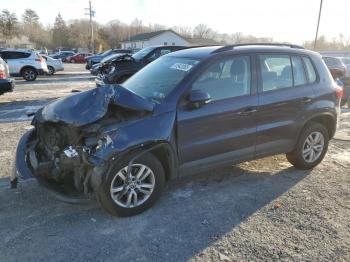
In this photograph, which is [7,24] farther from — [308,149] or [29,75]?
[308,149]

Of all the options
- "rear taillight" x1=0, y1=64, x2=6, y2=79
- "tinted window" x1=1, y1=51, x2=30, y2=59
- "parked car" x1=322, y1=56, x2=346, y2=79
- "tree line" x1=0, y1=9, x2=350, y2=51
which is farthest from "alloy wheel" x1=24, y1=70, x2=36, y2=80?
"tree line" x1=0, y1=9, x2=350, y2=51

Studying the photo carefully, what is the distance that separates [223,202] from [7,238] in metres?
2.34

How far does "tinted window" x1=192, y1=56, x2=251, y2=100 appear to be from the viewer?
4.29 metres

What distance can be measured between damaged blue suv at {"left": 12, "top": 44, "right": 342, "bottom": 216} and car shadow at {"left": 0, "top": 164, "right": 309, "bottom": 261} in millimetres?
274

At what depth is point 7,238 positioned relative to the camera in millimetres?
3523

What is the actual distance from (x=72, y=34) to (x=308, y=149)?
83561 mm

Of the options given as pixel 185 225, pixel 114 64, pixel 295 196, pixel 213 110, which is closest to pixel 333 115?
pixel 295 196

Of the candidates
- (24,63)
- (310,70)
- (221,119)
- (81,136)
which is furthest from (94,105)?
(24,63)

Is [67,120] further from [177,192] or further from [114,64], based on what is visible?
[114,64]

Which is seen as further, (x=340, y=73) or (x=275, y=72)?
(x=340, y=73)

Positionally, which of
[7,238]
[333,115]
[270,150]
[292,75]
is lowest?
[7,238]

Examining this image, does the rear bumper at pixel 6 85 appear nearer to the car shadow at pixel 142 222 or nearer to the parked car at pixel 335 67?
the car shadow at pixel 142 222

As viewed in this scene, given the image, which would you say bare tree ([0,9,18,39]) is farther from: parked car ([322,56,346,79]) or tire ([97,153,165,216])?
tire ([97,153,165,216])

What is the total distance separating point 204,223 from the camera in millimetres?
3844
